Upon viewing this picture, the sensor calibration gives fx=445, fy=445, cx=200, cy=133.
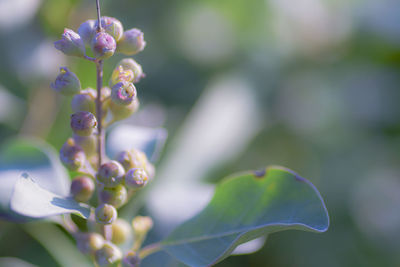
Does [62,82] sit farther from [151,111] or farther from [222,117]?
[222,117]

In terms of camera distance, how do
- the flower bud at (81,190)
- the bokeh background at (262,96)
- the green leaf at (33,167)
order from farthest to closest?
1. the bokeh background at (262,96)
2. the green leaf at (33,167)
3. the flower bud at (81,190)

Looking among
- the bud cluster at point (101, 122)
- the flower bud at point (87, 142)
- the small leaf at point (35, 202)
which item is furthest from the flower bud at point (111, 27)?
the small leaf at point (35, 202)

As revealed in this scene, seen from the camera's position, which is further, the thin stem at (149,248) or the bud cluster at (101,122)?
the thin stem at (149,248)

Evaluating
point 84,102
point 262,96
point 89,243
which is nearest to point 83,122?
point 84,102

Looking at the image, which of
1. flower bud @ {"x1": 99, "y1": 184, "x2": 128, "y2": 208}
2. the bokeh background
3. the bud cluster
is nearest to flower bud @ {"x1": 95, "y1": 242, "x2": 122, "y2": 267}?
the bud cluster

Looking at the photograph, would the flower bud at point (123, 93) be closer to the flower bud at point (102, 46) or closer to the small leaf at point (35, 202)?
the flower bud at point (102, 46)

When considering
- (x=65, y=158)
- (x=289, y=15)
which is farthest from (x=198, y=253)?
(x=289, y=15)
